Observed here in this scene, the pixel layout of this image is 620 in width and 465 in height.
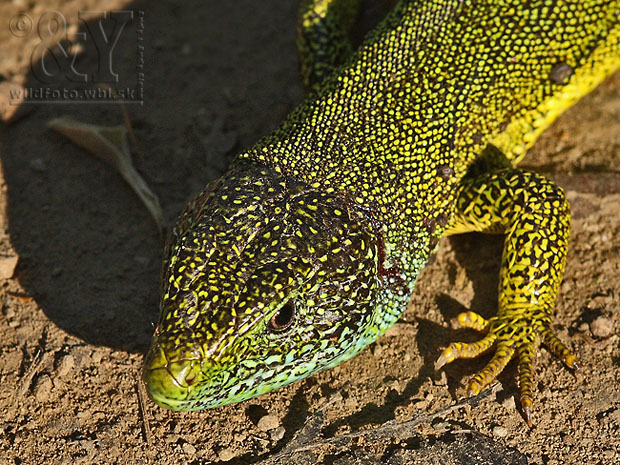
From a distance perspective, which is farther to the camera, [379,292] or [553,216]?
[553,216]

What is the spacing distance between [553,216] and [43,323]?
3.32m

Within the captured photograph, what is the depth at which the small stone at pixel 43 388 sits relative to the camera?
4.04 metres

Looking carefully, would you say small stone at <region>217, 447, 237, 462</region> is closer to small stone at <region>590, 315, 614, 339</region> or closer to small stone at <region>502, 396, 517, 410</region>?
small stone at <region>502, 396, 517, 410</region>

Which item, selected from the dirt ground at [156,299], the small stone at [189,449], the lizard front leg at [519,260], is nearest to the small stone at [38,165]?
the dirt ground at [156,299]

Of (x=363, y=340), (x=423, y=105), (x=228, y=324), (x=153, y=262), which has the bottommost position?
(x=153, y=262)

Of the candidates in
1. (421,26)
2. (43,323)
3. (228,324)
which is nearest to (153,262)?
(43,323)

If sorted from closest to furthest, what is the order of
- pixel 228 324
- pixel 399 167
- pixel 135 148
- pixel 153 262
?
pixel 228 324 → pixel 399 167 → pixel 153 262 → pixel 135 148

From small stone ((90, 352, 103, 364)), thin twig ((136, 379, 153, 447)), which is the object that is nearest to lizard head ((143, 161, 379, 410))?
thin twig ((136, 379, 153, 447))

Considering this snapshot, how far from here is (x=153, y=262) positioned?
4.81 m

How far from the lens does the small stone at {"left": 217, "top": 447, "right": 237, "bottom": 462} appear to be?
149 inches

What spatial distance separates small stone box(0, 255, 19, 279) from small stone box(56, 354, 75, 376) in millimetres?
879

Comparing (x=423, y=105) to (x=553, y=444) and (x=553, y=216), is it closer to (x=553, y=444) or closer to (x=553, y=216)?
(x=553, y=216)

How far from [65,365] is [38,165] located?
2.00 metres

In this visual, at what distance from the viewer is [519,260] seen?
4.39m
